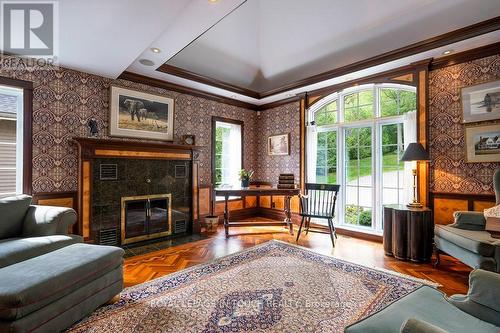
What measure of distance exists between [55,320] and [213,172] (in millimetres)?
3666

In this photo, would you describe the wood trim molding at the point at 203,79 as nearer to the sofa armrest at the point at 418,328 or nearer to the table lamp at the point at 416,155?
the table lamp at the point at 416,155

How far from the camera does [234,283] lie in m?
2.50

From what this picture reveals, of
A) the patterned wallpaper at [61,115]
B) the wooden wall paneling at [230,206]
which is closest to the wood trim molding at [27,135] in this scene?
the patterned wallpaper at [61,115]

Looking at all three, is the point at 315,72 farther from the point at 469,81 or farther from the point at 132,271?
the point at 132,271

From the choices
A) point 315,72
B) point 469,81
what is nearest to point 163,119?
point 315,72

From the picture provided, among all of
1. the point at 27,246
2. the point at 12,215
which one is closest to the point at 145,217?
the point at 12,215

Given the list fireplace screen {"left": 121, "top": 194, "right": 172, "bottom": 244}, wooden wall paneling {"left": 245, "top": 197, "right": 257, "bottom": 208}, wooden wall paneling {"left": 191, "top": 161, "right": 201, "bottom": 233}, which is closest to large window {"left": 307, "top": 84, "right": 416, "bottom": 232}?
wooden wall paneling {"left": 245, "top": 197, "right": 257, "bottom": 208}

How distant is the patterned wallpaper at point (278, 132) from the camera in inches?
207

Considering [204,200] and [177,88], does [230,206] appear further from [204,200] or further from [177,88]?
[177,88]

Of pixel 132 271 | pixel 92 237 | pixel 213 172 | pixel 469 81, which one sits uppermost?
pixel 469 81

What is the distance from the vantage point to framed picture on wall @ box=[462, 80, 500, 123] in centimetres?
305

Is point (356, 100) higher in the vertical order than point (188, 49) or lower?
lower

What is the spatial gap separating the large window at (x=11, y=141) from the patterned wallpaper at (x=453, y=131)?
555 cm

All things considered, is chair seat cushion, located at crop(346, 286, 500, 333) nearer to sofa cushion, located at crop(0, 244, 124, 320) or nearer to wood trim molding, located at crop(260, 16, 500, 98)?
sofa cushion, located at crop(0, 244, 124, 320)
